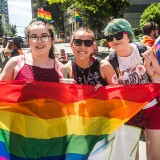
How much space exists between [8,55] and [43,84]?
5.90 meters

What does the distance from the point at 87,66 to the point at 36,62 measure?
1.86 ft

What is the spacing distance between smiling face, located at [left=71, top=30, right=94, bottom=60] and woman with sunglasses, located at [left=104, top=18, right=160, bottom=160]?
8.8 inches

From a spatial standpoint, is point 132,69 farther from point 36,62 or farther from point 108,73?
point 36,62

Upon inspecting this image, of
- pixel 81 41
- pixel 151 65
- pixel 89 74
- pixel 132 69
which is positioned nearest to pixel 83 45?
pixel 81 41

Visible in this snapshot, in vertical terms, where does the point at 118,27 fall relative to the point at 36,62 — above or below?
above

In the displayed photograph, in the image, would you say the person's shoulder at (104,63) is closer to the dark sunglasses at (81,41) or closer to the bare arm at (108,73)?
the bare arm at (108,73)

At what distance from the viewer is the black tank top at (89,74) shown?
3.15m

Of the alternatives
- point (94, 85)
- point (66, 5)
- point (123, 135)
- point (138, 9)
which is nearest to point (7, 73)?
point (94, 85)

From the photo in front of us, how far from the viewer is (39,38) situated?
301cm

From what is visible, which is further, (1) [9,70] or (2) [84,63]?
(2) [84,63]

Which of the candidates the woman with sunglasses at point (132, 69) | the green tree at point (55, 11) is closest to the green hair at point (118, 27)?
the woman with sunglasses at point (132, 69)

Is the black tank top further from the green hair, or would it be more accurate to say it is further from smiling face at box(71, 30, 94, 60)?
the green hair

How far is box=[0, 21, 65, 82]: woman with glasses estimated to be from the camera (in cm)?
301

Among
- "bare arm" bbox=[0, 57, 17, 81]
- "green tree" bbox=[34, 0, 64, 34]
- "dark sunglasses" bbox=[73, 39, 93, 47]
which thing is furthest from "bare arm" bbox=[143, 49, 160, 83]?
"green tree" bbox=[34, 0, 64, 34]
